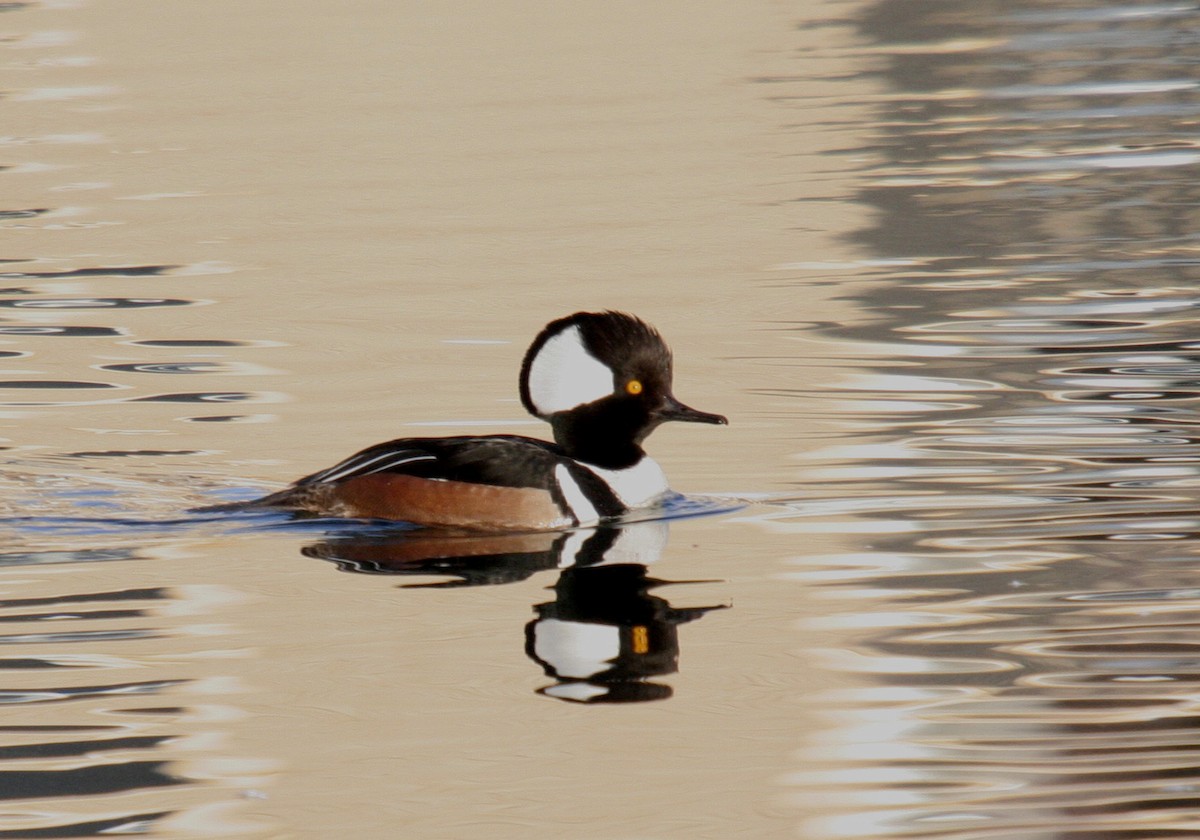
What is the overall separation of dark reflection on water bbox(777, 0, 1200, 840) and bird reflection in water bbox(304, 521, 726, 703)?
1.99 feet

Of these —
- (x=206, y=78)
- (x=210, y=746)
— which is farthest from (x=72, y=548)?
(x=206, y=78)

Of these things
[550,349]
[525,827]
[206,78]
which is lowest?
[525,827]

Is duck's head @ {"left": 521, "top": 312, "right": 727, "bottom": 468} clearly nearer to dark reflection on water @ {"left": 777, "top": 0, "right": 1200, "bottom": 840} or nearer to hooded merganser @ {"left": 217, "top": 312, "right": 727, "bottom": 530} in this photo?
hooded merganser @ {"left": 217, "top": 312, "right": 727, "bottom": 530}

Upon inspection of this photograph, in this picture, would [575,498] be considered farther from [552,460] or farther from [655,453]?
[655,453]

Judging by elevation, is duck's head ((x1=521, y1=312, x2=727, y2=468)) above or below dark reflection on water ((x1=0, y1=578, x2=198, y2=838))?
above

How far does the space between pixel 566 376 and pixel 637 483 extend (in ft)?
1.79

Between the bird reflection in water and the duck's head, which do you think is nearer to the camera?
the bird reflection in water

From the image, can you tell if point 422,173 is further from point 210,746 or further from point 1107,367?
point 210,746

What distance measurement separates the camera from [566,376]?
8398mm

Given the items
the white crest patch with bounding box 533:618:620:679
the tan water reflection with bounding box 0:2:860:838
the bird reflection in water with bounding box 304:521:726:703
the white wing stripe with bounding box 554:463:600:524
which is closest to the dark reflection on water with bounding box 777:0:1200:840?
the tan water reflection with bounding box 0:2:860:838

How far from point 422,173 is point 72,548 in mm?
10773

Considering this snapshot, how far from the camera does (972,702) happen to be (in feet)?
18.5

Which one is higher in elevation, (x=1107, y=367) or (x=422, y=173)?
(x=422, y=173)

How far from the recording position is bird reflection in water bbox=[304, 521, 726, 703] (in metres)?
6.07
